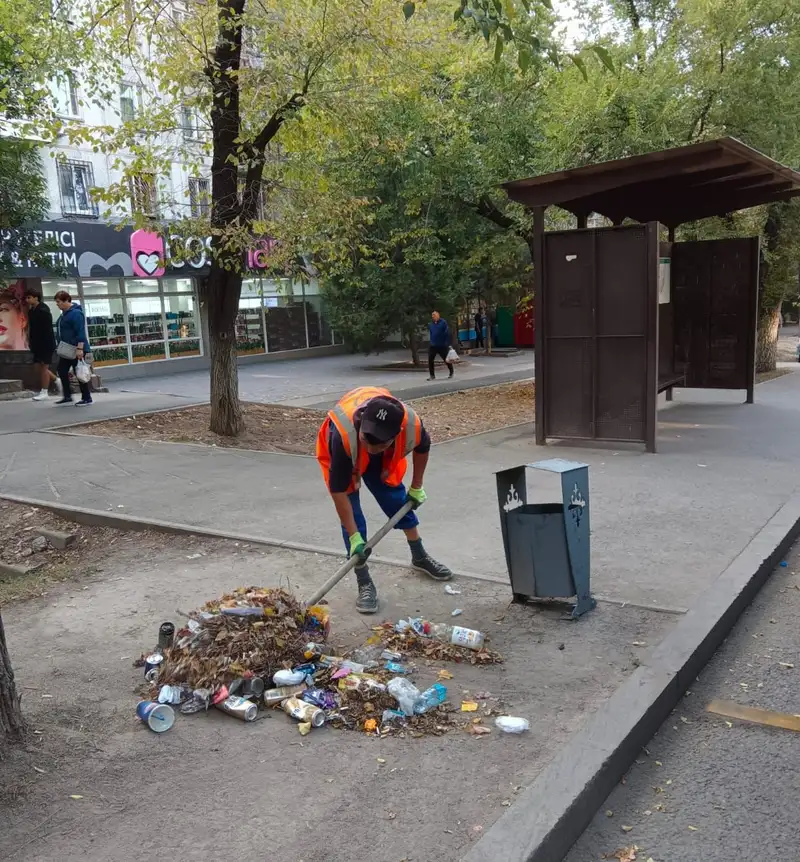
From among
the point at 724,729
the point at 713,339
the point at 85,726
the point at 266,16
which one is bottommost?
the point at 724,729

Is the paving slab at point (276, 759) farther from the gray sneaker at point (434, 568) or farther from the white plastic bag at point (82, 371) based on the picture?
the white plastic bag at point (82, 371)

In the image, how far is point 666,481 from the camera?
799 cm

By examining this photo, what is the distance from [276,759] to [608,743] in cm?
133

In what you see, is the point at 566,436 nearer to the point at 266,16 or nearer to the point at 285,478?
the point at 285,478

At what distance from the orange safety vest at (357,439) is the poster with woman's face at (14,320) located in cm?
1655

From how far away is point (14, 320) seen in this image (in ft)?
63.2

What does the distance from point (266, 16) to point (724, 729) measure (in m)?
9.12

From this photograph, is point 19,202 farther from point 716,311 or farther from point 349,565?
point 349,565

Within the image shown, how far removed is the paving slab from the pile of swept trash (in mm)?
77

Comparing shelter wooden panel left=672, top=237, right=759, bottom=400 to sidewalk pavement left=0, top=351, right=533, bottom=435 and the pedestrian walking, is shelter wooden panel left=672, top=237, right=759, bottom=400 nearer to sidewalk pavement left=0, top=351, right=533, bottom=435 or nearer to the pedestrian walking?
sidewalk pavement left=0, top=351, right=533, bottom=435

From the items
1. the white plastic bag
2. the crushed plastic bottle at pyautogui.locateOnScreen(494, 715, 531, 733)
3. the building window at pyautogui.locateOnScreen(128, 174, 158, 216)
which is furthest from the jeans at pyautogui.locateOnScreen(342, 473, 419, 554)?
the white plastic bag

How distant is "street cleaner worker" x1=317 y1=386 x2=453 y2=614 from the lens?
430 centimetres

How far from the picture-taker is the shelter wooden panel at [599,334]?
30.5 feet

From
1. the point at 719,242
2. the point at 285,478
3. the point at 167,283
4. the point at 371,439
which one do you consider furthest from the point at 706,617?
the point at 167,283
